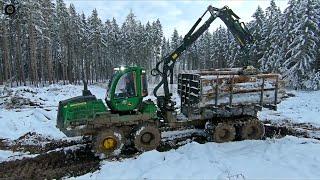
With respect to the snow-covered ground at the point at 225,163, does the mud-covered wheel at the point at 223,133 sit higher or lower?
higher

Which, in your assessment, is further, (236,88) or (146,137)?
(236,88)

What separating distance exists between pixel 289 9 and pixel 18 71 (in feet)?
139

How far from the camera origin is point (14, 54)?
57625 millimetres

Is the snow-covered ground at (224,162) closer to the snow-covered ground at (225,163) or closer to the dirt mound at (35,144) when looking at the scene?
the snow-covered ground at (225,163)

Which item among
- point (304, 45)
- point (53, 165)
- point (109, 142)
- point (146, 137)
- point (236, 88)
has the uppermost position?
point (304, 45)

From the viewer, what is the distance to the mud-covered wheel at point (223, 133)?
1430 centimetres

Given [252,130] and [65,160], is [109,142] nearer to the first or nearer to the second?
[65,160]

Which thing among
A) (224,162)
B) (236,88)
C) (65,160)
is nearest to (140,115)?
(65,160)

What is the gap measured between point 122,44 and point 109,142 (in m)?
64.9

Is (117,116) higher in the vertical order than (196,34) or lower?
lower

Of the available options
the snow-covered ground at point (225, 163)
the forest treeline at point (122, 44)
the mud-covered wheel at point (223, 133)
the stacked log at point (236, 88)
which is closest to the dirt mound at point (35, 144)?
the snow-covered ground at point (225, 163)

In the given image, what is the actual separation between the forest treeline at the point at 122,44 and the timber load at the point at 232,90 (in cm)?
162

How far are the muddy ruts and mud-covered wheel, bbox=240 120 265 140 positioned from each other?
614cm

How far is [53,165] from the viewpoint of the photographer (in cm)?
1219
